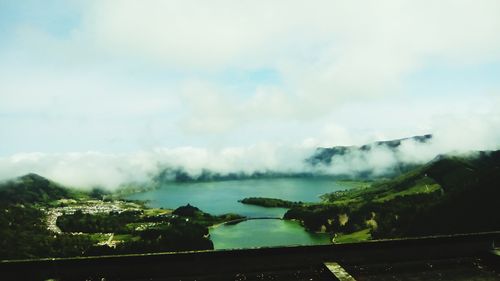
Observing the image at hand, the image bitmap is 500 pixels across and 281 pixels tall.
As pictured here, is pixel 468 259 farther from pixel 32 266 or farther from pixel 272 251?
pixel 32 266

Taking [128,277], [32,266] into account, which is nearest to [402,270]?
[128,277]

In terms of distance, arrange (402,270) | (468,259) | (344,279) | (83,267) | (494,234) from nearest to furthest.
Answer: (344,279) < (83,267) < (402,270) < (468,259) < (494,234)

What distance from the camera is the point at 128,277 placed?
14680 mm

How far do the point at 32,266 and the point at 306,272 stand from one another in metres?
9.95

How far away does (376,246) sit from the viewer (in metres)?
16.4

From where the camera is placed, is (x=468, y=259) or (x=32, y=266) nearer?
(x=32, y=266)

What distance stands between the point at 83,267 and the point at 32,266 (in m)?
1.68

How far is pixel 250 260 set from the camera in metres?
15.5

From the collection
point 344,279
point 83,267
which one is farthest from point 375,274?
point 83,267

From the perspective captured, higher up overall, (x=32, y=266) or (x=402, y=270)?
(x=32, y=266)

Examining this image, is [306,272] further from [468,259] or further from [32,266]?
[32,266]

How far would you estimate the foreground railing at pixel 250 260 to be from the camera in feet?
47.0

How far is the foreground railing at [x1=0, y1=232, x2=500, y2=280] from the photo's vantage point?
A: 47.0ft

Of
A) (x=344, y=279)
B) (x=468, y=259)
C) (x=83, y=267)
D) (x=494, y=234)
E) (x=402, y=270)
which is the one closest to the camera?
(x=344, y=279)
